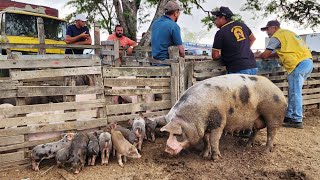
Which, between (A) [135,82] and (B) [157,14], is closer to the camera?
(A) [135,82]

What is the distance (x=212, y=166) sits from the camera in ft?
14.7

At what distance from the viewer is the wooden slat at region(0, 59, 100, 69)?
448 centimetres

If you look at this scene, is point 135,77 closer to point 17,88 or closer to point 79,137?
point 79,137

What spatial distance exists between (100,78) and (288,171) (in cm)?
317

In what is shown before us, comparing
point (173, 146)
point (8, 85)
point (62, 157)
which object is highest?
point (8, 85)

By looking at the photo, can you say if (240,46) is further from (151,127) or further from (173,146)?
(173,146)

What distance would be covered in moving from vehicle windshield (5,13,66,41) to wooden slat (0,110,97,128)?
866 centimetres

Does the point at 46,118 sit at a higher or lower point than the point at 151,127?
higher

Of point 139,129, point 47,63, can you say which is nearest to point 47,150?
point 47,63

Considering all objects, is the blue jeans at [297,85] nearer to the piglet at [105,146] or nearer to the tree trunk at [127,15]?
the piglet at [105,146]

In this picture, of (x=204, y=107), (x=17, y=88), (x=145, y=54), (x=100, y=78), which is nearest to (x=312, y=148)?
(x=204, y=107)

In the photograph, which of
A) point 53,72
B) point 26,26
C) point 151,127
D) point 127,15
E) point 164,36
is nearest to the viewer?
point 53,72

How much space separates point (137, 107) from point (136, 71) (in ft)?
2.09

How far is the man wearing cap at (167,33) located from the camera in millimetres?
5797
